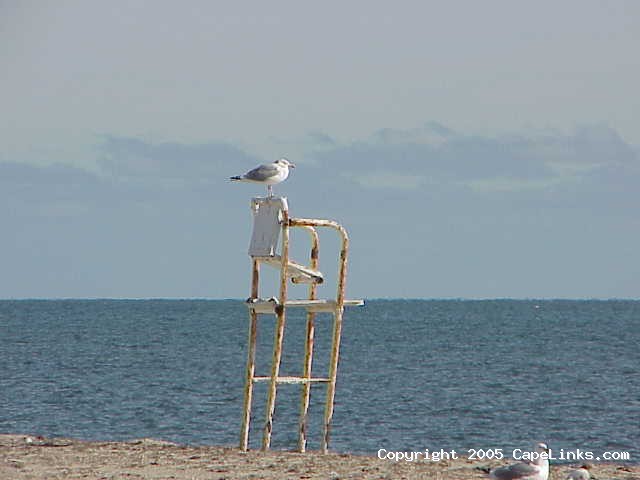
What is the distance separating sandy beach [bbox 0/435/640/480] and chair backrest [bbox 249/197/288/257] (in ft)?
10.3

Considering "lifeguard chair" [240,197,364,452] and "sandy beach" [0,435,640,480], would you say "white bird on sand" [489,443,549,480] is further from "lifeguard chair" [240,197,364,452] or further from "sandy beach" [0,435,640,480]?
"lifeguard chair" [240,197,364,452]

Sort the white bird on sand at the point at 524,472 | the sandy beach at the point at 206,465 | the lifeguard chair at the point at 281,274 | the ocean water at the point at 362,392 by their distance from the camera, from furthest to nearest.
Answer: the ocean water at the point at 362,392 → the lifeguard chair at the point at 281,274 → the sandy beach at the point at 206,465 → the white bird on sand at the point at 524,472

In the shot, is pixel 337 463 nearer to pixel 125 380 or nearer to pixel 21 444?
pixel 21 444

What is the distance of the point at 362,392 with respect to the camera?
153ft

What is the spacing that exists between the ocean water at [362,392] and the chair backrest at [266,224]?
30.9 ft

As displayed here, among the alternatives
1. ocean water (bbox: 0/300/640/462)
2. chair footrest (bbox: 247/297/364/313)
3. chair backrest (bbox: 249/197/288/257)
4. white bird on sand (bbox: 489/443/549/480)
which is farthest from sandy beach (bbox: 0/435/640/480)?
ocean water (bbox: 0/300/640/462)

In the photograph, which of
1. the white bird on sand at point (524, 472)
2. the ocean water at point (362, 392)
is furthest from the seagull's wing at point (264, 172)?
the ocean water at point (362, 392)

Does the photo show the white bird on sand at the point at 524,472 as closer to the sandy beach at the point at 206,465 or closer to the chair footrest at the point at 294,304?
the sandy beach at the point at 206,465

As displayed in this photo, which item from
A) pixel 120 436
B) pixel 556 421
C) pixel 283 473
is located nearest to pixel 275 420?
pixel 120 436

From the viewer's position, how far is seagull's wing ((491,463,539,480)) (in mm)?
16641

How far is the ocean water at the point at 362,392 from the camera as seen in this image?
33.6 m

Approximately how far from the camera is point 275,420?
36688mm

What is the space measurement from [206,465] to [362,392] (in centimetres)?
2804

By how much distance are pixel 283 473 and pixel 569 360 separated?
5196 centimetres
